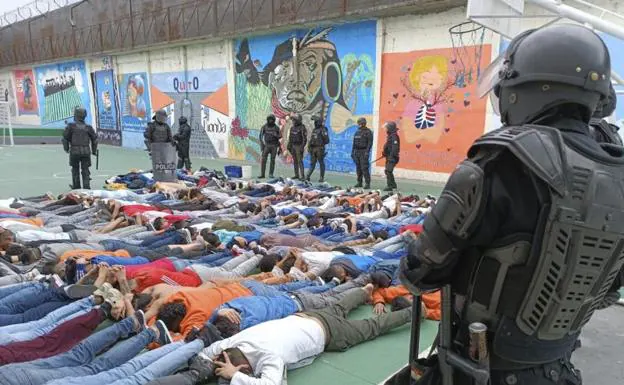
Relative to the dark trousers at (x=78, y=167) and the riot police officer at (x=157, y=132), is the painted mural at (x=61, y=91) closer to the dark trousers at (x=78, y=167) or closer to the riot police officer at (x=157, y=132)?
the dark trousers at (x=78, y=167)

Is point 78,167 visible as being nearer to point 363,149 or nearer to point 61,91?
point 363,149

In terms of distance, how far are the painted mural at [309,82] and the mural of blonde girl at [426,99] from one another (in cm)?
131

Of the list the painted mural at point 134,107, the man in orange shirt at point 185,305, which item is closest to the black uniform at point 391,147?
the man in orange shirt at point 185,305

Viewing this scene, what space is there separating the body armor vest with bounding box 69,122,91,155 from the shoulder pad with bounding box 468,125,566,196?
10.3 m

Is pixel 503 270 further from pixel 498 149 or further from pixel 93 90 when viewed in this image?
pixel 93 90

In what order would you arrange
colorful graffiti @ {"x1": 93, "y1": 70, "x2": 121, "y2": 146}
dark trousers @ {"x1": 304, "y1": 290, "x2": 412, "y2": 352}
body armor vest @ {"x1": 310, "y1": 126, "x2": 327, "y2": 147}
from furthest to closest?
colorful graffiti @ {"x1": 93, "y1": 70, "x2": 121, "y2": 146} → body armor vest @ {"x1": 310, "y1": 126, "x2": 327, "y2": 147} → dark trousers @ {"x1": 304, "y1": 290, "x2": 412, "y2": 352}

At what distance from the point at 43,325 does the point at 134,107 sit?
20.5 metres

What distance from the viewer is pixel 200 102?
18.8 m

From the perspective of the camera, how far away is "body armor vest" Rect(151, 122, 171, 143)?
10.4 metres

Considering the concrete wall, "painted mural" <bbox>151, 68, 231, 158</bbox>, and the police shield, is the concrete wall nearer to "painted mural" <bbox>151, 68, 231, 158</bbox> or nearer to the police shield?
"painted mural" <bbox>151, 68, 231, 158</bbox>

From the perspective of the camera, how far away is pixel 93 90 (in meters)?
24.5

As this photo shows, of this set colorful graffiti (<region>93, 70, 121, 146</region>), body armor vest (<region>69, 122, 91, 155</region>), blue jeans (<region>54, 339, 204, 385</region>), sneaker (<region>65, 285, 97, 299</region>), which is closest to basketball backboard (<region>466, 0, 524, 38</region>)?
blue jeans (<region>54, 339, 204, 385</region>)

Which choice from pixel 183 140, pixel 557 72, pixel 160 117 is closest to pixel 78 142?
pixel 160 117

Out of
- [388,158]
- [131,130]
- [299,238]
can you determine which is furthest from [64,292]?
[131,130]
